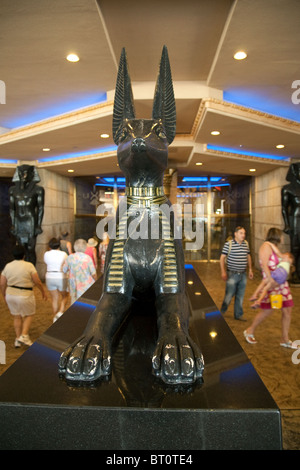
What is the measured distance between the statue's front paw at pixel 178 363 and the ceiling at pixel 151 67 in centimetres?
290

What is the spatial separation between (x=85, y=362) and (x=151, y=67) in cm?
436

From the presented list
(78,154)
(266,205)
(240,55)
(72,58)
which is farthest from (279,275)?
(266,205)

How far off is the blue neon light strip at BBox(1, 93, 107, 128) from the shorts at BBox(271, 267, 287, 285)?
3690mm

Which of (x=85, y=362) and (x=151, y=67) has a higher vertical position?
(x=151, y=67)

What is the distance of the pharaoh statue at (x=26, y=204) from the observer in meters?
7.20

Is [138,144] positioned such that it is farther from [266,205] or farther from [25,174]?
[266,205]

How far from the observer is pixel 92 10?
276cm

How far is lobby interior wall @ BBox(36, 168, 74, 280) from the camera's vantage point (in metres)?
8.86

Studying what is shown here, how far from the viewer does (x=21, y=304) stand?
3852 millimetres

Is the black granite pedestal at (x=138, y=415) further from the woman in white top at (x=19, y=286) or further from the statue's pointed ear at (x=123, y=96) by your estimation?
the woman in white top at (x=19, y=286)

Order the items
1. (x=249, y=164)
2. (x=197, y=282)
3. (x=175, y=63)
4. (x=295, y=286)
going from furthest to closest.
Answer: (x=249, y=164), (x=295, y=286), (x=175, y=63), (x=197, y=282)

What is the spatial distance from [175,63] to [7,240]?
8151 mm
